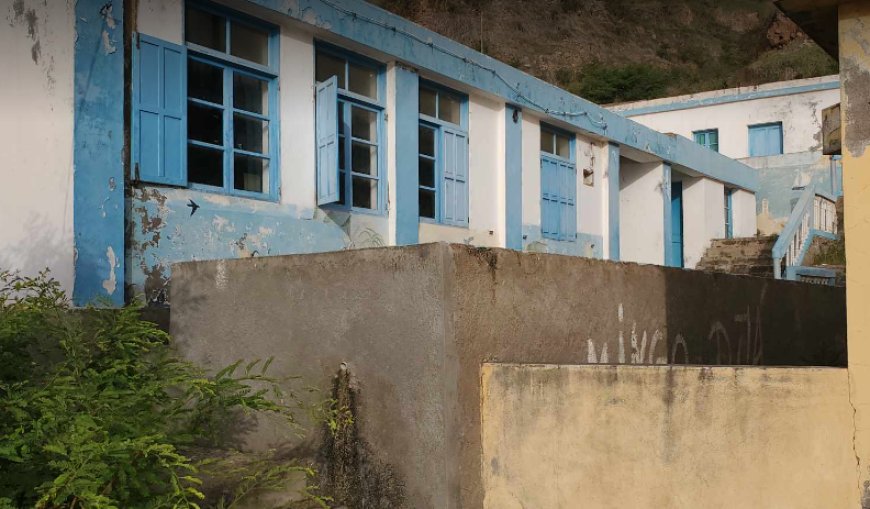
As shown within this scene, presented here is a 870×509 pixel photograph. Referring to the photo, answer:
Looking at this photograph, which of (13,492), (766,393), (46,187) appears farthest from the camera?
(46,187)

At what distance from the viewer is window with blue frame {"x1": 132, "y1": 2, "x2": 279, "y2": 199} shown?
6.12 m

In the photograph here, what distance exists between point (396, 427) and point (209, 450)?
122 cm

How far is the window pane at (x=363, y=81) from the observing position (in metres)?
8.12

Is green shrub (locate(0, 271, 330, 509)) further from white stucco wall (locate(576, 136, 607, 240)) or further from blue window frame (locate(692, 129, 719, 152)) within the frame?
blue window frame (locate(692, 129, 719, 152))

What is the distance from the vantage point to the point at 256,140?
7121mm

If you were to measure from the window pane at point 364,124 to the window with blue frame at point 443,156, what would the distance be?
0.76m

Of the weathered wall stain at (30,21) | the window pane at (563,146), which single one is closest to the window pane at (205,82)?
the weathered wall stain at (30,21)

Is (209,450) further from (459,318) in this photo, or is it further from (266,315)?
(459,318)

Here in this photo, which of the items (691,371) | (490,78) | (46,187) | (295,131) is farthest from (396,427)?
(490,78)

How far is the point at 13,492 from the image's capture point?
105 inches

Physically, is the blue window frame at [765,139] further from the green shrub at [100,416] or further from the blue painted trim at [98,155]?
the green shrub at [100,416]

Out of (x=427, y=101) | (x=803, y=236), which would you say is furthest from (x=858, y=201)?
(x=803, y=236)

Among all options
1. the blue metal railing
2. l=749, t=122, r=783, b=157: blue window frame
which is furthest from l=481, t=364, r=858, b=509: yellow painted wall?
l=749, t=122, r=783, b=157: blue window frame

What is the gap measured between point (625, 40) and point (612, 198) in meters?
35.7
